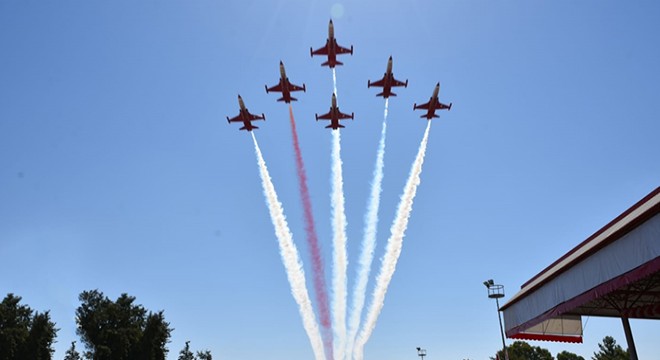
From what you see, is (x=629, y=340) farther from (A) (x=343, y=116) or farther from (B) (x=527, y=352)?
(B) (x=527, y=352)

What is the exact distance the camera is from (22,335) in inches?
2643

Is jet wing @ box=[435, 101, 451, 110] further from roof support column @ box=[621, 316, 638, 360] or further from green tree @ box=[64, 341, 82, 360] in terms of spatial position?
green tree @ box=[64, 341, 82, 360]

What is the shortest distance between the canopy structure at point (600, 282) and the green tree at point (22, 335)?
65.6 metres

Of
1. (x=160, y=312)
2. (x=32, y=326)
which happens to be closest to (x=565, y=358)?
(x=160, y=312)

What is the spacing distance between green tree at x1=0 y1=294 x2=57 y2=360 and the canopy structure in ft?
215

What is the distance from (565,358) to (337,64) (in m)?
119

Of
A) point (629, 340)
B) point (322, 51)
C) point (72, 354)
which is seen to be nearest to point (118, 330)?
point (72, 354)

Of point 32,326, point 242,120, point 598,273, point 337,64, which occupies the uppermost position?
point 337,64

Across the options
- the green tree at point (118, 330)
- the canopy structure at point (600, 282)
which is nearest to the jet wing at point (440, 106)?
the canopy structure at point (600, 282)

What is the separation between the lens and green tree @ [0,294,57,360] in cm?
6531

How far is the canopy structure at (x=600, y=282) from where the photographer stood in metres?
15.7

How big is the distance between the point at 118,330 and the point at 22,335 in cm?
1334

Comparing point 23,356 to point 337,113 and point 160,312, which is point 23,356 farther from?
point 337,113

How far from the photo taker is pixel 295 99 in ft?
176
